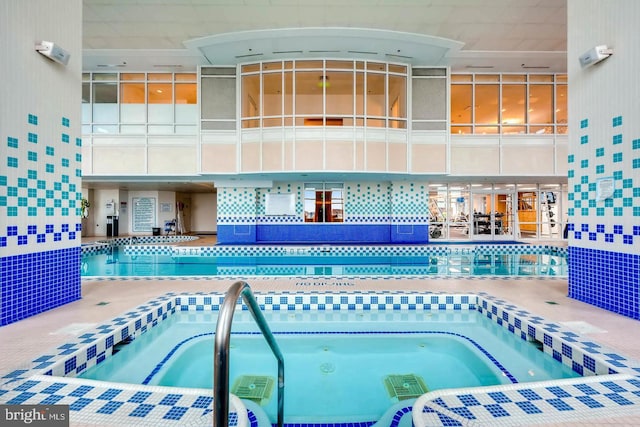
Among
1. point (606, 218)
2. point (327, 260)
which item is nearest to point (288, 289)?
point (606, 218)

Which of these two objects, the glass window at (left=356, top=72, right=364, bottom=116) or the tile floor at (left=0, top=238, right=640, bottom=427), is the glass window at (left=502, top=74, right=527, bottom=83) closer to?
the glass window at (left=356, top=72, right=364, bottom=116)

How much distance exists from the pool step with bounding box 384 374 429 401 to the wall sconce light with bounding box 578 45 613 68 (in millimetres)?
3922

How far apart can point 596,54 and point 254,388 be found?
4.92 m

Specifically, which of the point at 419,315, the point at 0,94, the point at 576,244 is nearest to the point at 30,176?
the point at 0,94

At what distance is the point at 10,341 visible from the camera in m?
2.72

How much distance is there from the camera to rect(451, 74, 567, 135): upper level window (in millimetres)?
9875

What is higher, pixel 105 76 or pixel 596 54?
pixel 105 76

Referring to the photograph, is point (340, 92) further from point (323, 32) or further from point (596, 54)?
point (596, 54)

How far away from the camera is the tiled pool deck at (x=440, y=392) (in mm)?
1794

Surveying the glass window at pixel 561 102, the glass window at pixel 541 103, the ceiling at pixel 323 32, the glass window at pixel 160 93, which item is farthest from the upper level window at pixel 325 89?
the glass window at pixel 561 102

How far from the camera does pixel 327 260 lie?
8875 mm

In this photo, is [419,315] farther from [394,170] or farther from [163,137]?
[163,137]

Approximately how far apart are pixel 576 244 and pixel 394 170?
5.49 m

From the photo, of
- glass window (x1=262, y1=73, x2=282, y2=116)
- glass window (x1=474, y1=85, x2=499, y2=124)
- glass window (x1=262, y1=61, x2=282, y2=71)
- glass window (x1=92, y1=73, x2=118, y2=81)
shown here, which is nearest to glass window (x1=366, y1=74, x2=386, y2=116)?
glass window (x1=262, y1=61, x2=282, y2=71)
